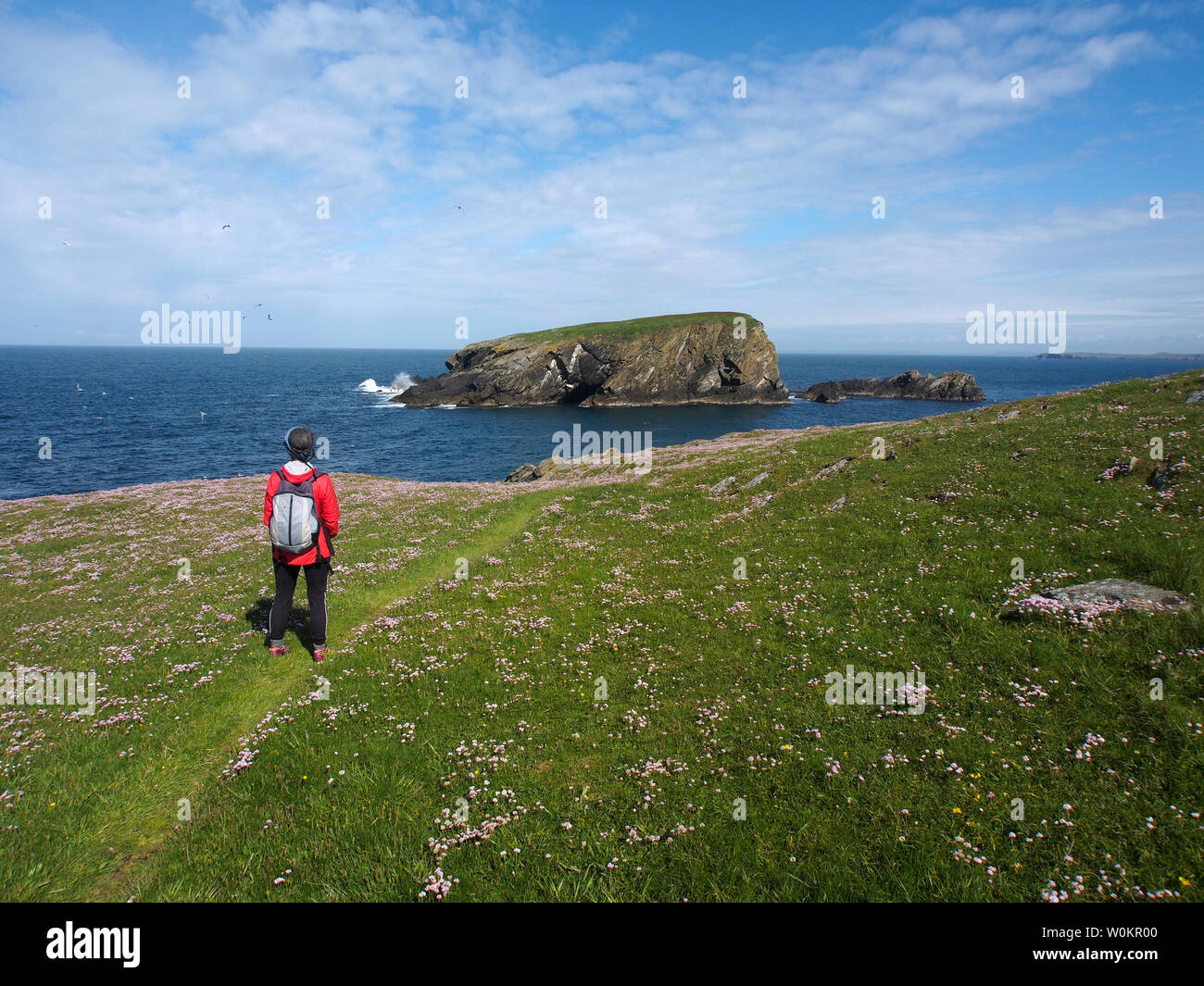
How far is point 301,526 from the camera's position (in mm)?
12438

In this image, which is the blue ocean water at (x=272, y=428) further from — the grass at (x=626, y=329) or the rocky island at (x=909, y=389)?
the grass at (x=626, y=329)

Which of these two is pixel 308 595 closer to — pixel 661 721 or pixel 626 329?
pixel 661 721

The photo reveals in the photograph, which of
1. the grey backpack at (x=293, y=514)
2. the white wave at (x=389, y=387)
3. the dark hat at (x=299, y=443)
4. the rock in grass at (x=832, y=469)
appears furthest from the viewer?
the white wave at (x=389, y=387)

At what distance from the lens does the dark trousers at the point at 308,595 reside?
1311cm

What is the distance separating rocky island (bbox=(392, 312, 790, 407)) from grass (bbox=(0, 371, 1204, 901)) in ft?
381

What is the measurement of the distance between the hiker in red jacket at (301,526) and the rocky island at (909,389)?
137258 mm

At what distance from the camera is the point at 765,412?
11831 cm

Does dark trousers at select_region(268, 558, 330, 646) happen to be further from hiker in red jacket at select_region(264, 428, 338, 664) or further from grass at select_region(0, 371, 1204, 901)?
grass at select_region(0, 371, 1204, 901)

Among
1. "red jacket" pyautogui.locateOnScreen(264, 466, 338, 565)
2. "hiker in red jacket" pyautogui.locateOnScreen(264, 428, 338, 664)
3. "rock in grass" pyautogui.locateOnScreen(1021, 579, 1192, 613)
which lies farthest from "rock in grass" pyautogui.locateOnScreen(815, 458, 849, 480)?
"hiker in red jacket" pyautogui.locateOnScreen(264, 428, 338, 664)

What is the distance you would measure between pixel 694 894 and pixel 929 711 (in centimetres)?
571

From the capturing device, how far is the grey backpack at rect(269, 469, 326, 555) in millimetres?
12391

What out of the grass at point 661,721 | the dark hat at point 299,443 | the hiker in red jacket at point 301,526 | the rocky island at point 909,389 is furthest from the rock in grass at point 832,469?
the rocky island at point 909,389
